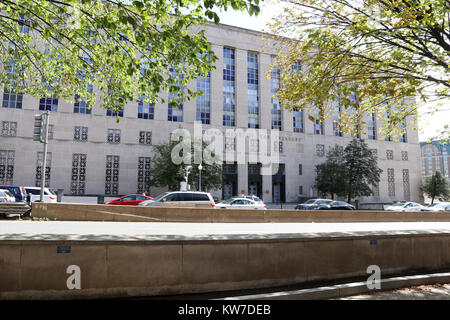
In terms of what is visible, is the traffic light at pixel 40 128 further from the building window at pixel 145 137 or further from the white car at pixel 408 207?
the white car at pixel 408 207

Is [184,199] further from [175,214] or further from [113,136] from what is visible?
[113,136]

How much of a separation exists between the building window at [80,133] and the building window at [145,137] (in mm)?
7395

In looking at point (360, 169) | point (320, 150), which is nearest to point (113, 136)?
point (320, 150)

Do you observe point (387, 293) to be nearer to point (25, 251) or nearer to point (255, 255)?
point (255, 255)

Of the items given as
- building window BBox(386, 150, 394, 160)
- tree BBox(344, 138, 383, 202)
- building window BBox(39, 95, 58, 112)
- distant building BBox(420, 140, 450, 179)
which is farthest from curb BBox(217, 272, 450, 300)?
distant building BBox(420, 140, 450, 179)

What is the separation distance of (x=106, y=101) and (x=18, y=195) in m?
14.3

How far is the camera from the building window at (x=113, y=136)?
42438 mm

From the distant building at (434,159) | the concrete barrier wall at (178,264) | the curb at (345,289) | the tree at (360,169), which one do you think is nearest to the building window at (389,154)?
the tree at (360,169)

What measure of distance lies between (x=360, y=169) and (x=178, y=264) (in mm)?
47666

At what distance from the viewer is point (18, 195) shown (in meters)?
19.9

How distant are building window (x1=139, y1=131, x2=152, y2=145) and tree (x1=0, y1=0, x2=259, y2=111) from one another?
31601mm

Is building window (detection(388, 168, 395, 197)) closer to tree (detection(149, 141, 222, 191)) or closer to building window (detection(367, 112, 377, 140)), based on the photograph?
building window (detection(367, 112, 377, 140))

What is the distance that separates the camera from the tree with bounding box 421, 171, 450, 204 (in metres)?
54.9
